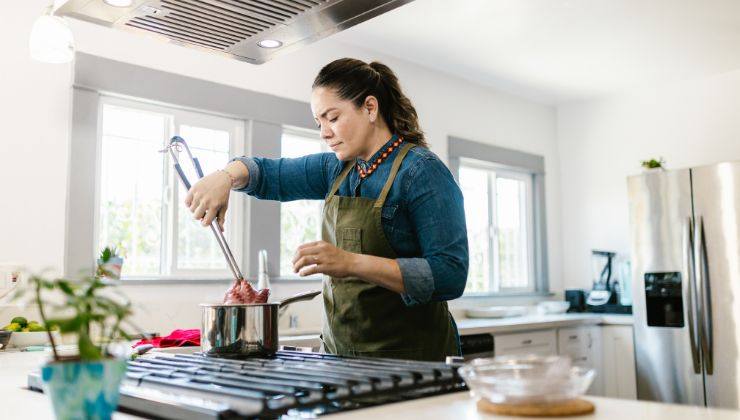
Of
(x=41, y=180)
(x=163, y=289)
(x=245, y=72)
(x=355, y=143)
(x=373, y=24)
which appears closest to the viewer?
(x=355, y=143)

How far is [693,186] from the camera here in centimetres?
A: 400

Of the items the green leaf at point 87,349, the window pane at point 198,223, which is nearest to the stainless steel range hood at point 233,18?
the green leaf at point 87,349

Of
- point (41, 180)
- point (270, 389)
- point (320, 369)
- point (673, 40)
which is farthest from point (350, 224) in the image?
point (673, 40)

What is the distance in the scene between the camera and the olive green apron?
154 cm

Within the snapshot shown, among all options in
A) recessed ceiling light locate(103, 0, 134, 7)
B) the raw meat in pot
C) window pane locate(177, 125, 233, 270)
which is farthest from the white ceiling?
the raw meat in pot

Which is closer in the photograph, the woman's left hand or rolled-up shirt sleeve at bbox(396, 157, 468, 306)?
the woman's left hand

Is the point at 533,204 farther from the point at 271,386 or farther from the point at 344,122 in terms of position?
the point at 271,386

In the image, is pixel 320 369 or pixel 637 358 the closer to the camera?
pixel 320 369

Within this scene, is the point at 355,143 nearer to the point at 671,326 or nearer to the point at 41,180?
the point at 41,180

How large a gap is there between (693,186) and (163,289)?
3.03 meters

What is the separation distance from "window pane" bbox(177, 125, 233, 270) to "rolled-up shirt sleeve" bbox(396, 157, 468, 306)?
204cm

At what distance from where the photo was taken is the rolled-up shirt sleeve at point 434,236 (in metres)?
1.40

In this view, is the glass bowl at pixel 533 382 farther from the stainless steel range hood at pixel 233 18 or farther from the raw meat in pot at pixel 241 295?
the stainless steel range hood at pixel 233 18

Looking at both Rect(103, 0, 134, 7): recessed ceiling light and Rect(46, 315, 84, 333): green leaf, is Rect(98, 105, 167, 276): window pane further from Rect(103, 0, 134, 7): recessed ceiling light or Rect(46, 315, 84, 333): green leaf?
Rect(46, 315, 84, 333): green leaf
